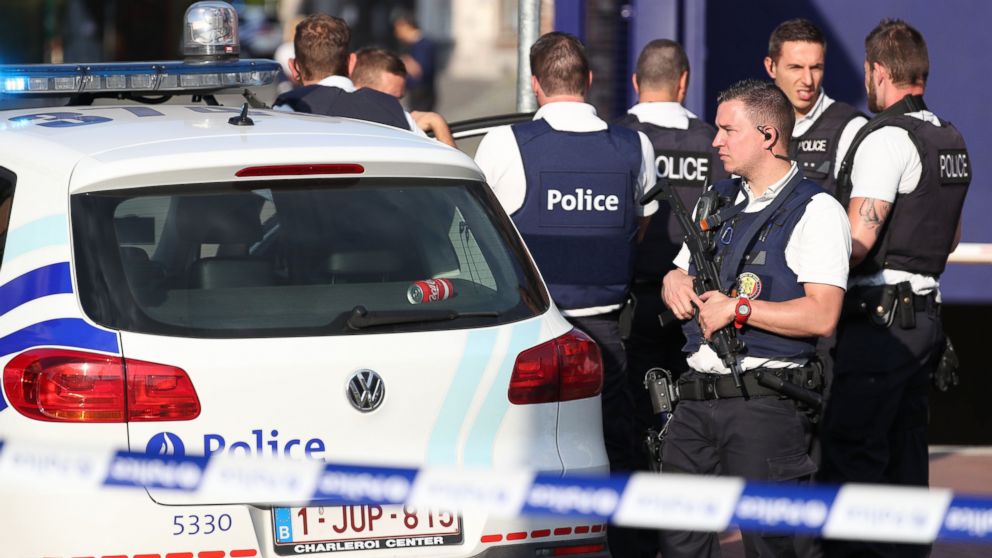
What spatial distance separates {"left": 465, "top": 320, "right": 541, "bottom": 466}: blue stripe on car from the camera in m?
4.10

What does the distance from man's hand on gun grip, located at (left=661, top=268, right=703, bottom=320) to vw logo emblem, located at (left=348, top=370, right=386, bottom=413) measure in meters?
1.10

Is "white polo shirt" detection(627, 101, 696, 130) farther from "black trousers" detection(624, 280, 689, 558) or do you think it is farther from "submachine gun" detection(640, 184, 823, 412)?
"submachine gun" detection(640, 184, 823, 412)

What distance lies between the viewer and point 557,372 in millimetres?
4238

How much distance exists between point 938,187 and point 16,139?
3245mm

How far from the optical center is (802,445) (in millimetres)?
4582

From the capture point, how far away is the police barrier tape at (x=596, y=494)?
2869 millimetres

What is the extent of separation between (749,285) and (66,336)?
1959mm

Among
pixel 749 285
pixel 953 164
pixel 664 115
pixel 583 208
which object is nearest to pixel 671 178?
pixel 664 115

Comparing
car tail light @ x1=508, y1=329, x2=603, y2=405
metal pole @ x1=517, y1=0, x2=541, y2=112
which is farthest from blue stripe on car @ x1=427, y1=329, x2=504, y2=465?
metal pole @ x1=517, y1=0, x2=541, y2=112

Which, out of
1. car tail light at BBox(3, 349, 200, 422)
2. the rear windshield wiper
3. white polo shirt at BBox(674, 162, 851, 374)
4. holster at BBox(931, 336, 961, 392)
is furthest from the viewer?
holster at BBox(931, 336, 961, 392)

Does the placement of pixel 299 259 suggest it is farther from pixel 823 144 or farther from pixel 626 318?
pixel 823 144

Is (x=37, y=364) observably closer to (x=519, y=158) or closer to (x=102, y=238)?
(x=102, y=238)

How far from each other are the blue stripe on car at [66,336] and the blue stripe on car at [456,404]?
0.86m

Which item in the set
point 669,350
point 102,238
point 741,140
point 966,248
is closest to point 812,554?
point 669,350
